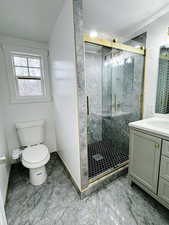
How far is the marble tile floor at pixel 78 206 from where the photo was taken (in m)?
1.15

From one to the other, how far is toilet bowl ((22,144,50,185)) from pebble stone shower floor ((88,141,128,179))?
2.36ft

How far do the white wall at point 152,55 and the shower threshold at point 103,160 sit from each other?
91 centimetres

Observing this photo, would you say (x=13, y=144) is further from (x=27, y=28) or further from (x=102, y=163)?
(x=27, y=28)

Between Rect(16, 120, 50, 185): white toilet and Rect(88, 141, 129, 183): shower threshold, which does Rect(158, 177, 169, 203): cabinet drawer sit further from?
Rect(16, 120, 50, 185): white toilet

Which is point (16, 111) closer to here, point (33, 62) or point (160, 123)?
point (33, 62)

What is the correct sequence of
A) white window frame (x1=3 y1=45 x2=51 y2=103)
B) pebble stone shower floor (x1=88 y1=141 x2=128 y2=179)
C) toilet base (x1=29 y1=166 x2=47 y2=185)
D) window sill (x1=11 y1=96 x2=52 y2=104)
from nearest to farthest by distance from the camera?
1. toilet base (x1=29 y1=166 x2=47 y2=185)
2. pebble stone shower floor (x1=88 y1=141 x2=128 y2=179)
3. white window frame (x1=3 y1=45 x2=51 y2=103)
4. window sill (x1=11 y1=96 x2=52 y2=104)

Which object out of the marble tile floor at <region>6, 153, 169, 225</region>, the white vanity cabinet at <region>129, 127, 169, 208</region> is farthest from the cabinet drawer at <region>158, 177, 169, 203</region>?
the marble tile floor at <region>6, 153, 169, 225</region>

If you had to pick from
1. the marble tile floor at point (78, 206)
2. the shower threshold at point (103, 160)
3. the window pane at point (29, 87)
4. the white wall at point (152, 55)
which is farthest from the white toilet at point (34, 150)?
the white wall at point (152, 55)

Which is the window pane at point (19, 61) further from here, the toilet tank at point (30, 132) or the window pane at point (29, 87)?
the toilet tank at point (30, 132)

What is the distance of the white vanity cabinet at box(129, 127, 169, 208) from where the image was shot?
112cm

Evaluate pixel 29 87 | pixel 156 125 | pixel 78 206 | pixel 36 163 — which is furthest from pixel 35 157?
pixel 156 125

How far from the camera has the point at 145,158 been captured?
130 cm

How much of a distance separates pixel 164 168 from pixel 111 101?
5.06 feet

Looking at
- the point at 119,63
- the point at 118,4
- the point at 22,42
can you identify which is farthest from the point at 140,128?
the point at 22,42
